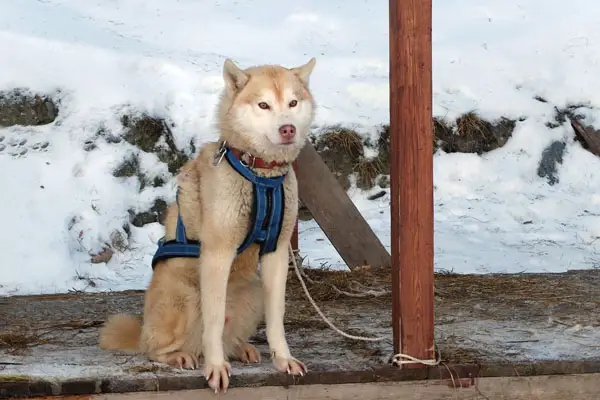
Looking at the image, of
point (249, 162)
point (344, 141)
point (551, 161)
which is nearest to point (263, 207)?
point (249, 162)

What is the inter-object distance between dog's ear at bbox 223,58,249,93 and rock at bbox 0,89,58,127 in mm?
5243

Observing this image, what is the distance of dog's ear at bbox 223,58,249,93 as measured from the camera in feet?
10.6

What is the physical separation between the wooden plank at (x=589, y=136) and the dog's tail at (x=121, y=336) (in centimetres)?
628

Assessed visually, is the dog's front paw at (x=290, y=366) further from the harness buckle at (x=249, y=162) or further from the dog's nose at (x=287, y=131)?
the dog's nose at (x=287, y=131)

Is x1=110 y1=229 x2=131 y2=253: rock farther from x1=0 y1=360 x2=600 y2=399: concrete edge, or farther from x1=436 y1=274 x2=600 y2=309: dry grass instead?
x1=0 y1=360 x2=600 y2=399: concrete edge

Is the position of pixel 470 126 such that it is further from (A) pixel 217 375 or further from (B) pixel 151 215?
(A) pixel 217 375

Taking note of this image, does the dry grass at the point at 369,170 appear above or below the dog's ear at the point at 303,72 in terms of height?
below

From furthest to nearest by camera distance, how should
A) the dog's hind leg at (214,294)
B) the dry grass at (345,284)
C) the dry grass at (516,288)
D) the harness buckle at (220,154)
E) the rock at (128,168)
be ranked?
1. the rock at (128,168)
2. the dry grass at (345,284)
3. the dry grass at (516,288)
4. the harness buckle at (220,154)
5. the dog's hind leg at (214,294)

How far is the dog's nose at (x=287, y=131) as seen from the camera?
3068 millimetres

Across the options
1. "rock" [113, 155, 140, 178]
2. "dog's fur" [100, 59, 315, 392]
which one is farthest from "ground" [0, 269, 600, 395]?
"rock" [113, 155, 140, 178]

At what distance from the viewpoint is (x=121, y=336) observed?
364cm

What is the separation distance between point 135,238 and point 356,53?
15.9ft

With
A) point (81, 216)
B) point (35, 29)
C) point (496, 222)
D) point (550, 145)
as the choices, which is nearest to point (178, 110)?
point (81, 216)

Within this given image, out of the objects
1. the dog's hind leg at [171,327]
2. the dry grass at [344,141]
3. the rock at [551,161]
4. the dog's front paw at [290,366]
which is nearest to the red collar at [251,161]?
the dog's hind leg at [171,327]
